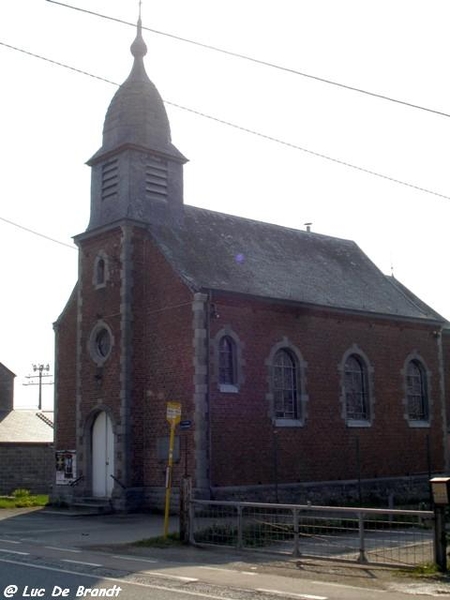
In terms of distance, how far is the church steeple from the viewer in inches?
987

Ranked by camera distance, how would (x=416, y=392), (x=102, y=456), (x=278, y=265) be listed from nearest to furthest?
(x=102, y=456)
(x=278, y=265)
(x=416, y=392)

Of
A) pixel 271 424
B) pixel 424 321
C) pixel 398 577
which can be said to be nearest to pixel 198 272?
pixel 271 424

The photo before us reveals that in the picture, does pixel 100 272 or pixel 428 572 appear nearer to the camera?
pixel 428 572

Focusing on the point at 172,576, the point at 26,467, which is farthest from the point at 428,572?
the point at 26,467

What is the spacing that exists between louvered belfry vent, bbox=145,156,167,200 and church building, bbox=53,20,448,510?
0.04 metres

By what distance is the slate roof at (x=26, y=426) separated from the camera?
1409 inches

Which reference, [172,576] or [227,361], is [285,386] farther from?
[172,576]

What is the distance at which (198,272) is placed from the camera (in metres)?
23.5

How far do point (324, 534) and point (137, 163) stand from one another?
14729 millimetres

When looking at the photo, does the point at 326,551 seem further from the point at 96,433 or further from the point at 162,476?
the point at 96,433

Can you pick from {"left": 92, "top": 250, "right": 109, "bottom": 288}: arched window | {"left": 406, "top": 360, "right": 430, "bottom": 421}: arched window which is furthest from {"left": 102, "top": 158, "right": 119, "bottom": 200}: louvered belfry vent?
{"left": 406, "top": 360, "right": 430, "bottom": 421}: arched window

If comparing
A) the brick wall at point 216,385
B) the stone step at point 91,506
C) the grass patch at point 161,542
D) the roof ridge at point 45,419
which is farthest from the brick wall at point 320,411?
the roof ridge at point 45,419

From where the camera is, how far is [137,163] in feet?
82.8

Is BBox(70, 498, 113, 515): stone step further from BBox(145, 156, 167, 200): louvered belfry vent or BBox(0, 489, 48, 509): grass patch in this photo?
A: BBox(145, 156, 167, 200): louvered belfry vent
